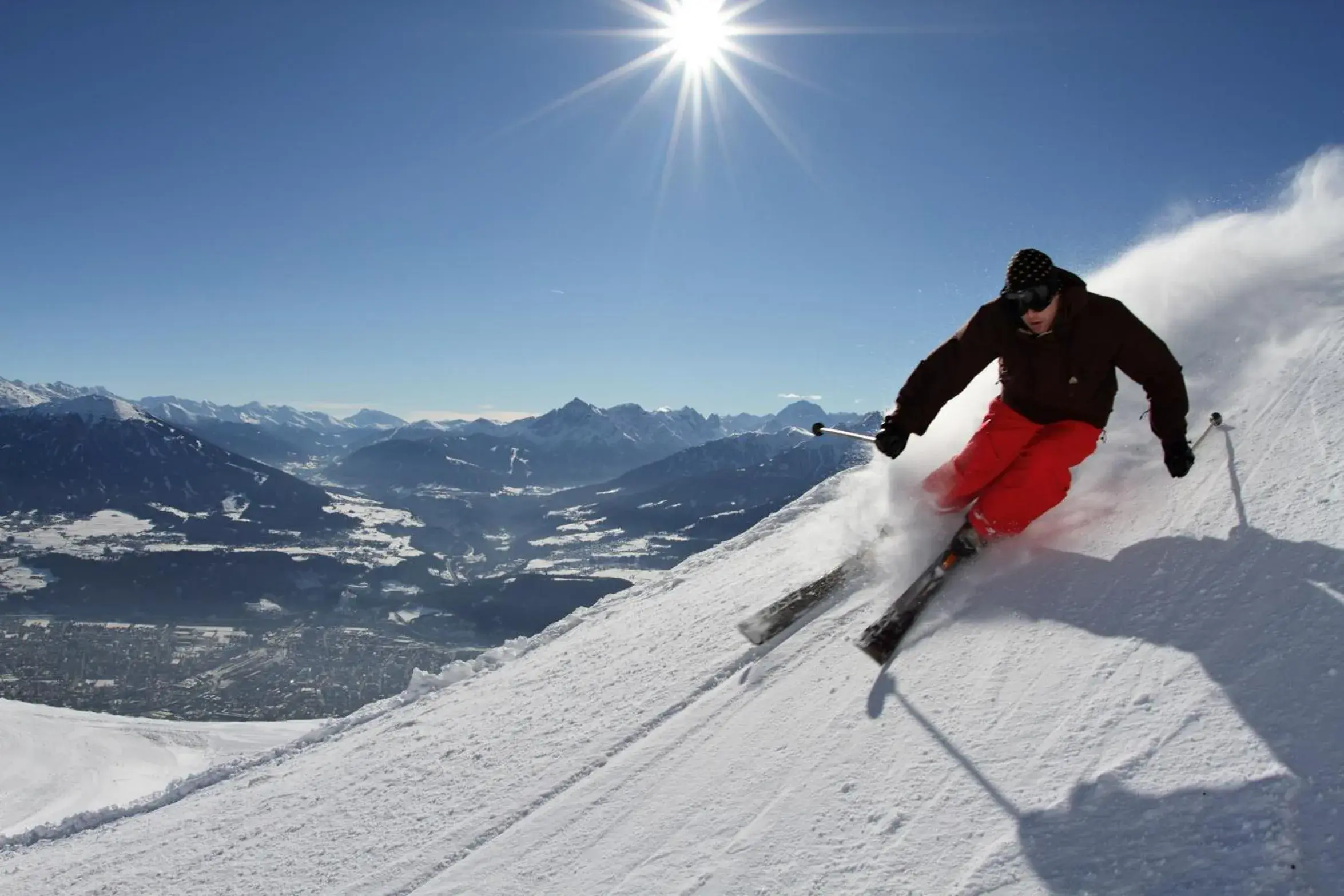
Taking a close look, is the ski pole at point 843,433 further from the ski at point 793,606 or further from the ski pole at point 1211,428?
the ski pole at point 1211,428

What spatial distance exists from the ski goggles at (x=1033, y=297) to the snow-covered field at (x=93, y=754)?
3522 cm

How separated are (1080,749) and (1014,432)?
10.8 ft

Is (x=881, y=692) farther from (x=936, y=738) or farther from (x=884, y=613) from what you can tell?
(x=884, y=613)

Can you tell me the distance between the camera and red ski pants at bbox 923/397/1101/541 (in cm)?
553

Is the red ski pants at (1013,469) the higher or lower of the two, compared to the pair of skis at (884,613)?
higher

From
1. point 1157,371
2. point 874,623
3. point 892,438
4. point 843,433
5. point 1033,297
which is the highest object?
point 1033,297

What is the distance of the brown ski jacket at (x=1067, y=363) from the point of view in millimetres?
5461

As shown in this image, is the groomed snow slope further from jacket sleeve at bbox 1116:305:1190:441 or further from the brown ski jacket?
the brown ski jacket

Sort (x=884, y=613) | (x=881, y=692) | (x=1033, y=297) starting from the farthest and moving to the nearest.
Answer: (x=884, y=613) < (x=1033, y=297) < (x=881, y=692)

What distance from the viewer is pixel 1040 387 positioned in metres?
5.69

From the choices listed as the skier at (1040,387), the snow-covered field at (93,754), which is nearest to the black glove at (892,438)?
the skier at (1040,387)

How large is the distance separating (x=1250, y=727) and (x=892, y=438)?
3.52 m

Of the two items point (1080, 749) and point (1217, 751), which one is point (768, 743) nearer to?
point (1080, 749)

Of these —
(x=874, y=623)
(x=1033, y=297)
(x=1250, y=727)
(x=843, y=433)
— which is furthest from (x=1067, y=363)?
(x=1250, y=727)
